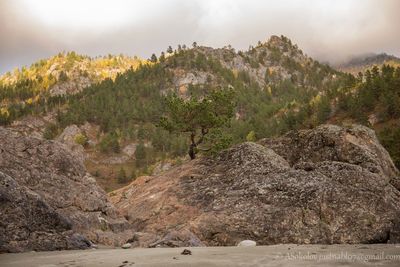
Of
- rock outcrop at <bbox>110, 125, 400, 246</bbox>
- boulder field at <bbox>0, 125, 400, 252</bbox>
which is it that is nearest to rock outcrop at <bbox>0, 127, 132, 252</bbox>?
boulder field at <bbox>0, 125, 400, 252</bbox>

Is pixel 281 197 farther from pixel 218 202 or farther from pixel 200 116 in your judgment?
pixel 200 116

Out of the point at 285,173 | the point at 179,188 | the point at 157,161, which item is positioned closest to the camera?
the point at 285,173

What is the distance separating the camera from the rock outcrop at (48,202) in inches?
661

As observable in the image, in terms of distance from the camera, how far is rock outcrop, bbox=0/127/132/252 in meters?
16.8

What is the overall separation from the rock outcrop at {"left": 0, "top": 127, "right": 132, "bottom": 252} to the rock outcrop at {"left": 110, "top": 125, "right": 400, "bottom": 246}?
2767 mm

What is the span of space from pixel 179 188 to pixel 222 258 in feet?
59.1

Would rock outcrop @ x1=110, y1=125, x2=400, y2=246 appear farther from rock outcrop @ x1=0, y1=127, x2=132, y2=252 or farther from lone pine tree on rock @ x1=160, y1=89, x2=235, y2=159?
lone pine tree on rock @ x1=160, y1=89, x2=235, y2=159

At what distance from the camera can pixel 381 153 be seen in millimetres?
30859

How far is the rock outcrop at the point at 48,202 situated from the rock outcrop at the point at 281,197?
2.77m

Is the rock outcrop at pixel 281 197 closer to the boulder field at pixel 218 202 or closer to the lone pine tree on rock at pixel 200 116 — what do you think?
the boulder field at pixel 218 202

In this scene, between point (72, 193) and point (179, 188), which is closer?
point (72, 193)

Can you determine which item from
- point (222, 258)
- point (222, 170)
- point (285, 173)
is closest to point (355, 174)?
point (285, 173)

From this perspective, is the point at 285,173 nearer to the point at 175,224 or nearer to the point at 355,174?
the point at 355,174

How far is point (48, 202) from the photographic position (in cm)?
2233
